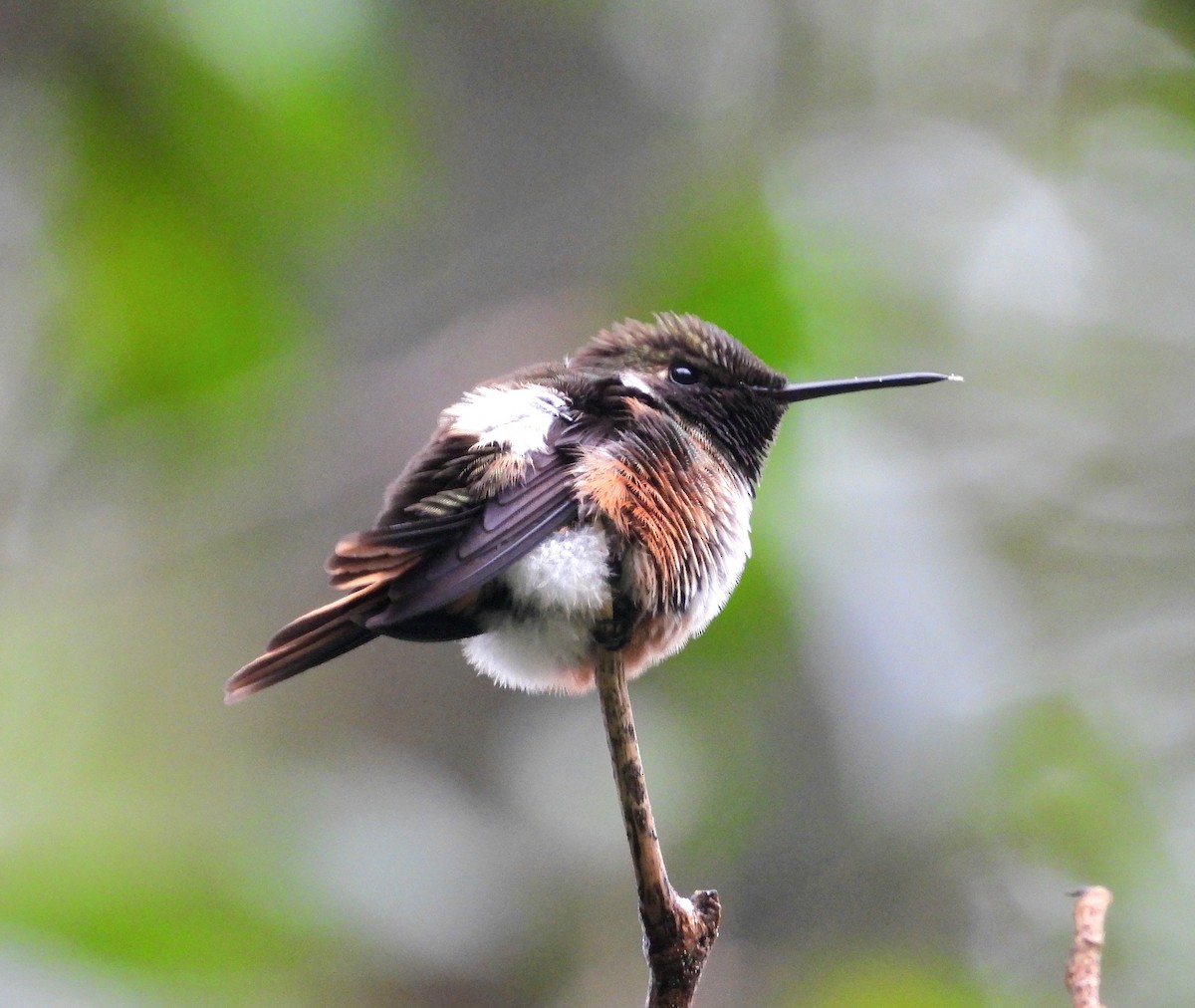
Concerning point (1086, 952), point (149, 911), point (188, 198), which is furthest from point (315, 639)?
point (1086, 952)

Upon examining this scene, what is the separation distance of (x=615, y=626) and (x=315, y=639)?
0.49m

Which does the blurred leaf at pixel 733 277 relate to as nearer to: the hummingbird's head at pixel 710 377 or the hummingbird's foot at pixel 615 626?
the hummingbird's head at pixel 710 377

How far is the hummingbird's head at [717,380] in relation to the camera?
2469mm

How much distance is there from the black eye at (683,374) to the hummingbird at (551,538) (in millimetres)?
27

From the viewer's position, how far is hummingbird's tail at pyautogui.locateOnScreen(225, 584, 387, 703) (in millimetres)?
1952

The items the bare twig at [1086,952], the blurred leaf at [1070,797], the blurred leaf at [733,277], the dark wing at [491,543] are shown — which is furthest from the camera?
the blurred leaf at [1070,797]

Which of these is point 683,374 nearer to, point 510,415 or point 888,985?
point 510,415

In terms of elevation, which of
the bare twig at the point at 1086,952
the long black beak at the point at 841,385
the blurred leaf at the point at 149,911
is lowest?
the bare twig at the point at 1086,952

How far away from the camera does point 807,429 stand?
321 cm

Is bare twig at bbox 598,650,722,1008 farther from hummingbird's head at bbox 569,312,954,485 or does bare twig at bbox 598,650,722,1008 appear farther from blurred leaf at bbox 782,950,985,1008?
blurred leaf at bbox 782,950,985,1008

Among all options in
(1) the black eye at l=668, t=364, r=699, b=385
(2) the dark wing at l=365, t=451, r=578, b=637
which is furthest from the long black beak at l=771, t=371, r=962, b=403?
(2) the dark wing at l=365, t=451, r=578, b=637

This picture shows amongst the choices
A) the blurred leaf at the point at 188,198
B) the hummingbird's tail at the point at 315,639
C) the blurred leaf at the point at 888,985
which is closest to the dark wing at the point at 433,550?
the hummingbird's tail at the point at 315,639

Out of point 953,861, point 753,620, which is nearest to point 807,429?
point 753,620

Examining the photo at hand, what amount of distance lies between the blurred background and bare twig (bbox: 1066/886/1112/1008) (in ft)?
4.42
